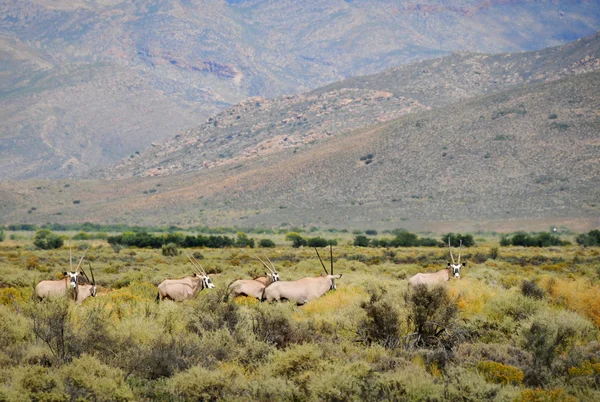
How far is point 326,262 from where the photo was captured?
39.7 meters

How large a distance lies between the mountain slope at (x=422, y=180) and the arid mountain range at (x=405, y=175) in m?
0.21

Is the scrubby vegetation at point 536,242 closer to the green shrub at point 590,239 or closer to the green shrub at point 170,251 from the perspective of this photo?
the green shrub at point 590,239

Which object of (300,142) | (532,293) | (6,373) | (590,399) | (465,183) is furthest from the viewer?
(300,142)

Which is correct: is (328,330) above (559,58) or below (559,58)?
below

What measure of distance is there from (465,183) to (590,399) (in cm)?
8330

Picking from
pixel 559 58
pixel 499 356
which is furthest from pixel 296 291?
pixel 559 58

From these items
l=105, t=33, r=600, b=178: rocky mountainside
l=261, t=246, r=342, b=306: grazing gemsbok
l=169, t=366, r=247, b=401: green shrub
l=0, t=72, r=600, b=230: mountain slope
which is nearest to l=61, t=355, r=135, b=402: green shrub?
l=169, t=366, r=247, b=401: green shrub

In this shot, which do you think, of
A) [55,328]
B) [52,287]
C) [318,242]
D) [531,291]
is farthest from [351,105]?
[55,328]

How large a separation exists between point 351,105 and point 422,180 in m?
71.9

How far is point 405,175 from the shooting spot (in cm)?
9931

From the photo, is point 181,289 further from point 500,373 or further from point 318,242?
point 318,242

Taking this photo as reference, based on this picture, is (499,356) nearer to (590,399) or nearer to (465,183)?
(590,399)

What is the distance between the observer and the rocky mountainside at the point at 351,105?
505ft

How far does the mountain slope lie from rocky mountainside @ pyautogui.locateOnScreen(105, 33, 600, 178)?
26.1 meters
